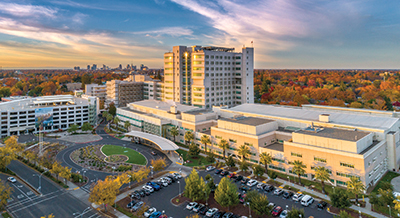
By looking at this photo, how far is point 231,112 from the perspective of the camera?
88.8m

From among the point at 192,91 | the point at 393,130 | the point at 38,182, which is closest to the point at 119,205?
the point at 38,182

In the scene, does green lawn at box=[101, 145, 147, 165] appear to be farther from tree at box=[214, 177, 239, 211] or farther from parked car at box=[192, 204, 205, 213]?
tree at box=[214, 177, 239, 211]

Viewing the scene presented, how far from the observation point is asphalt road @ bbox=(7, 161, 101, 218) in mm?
44466

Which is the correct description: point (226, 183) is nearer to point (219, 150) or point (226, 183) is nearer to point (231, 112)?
point (219, 150)

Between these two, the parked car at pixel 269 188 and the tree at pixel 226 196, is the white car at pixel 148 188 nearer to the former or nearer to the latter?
the tree at pixel 226 196

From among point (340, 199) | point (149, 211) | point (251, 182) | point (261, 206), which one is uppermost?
point (340, 199)

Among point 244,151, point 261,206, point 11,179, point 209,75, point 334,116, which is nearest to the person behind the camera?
point 261,206

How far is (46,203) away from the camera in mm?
47969

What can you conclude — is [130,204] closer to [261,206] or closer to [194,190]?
[194,190]

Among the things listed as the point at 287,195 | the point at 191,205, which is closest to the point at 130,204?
the point at 191,205

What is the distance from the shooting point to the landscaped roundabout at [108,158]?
65.2 m

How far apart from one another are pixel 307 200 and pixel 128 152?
51.5 meters

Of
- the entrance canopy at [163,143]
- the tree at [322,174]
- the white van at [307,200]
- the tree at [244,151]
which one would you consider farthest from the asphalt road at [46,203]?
the tree at [322,174]

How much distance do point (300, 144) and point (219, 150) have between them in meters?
23.8
